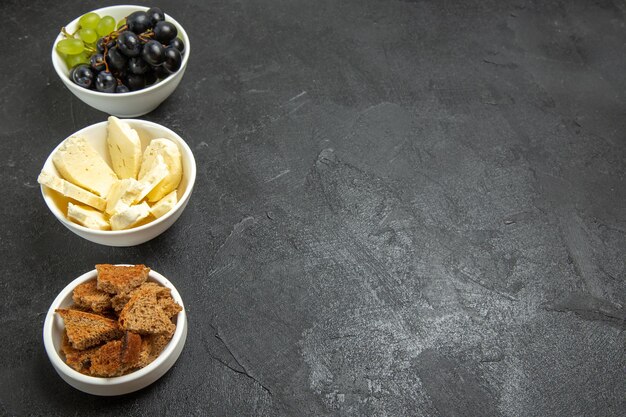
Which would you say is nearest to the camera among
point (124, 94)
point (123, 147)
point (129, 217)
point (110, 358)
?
point (110, 358)

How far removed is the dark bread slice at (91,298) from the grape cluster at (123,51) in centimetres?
47

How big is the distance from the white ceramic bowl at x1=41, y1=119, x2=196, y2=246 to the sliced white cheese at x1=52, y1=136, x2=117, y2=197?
0.7 inches

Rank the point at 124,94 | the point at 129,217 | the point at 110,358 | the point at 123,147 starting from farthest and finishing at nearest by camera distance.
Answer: the point at 124,94 < the point at 123,147 < the point at 129,217 < the point at 110,358

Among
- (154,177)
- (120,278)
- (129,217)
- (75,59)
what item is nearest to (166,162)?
(154,177)

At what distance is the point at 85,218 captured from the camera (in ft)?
3.54

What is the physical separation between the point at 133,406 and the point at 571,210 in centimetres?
98

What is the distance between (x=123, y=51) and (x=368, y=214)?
2.01 ft

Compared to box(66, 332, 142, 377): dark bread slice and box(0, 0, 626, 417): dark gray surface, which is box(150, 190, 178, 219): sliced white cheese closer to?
box(0, 0, 626, 417): dark gray surface

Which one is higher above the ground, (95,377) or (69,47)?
(69,47)

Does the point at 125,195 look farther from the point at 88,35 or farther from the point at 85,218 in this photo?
the point at 88,35

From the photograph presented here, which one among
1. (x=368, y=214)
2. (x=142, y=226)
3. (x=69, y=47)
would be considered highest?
(x=69, y=47)

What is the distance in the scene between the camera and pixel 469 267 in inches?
48.9

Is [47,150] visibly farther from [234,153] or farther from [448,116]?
[448,116]

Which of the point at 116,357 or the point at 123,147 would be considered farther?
the point at 123,147
